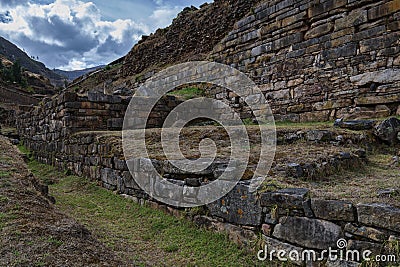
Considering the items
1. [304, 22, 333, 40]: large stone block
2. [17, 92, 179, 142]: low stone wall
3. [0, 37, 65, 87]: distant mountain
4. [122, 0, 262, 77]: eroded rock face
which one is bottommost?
[17, 92, 179, 142]: low stone wall

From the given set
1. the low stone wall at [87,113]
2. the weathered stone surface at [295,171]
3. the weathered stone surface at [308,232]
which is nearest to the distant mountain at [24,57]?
the low stone wall at [87,113]

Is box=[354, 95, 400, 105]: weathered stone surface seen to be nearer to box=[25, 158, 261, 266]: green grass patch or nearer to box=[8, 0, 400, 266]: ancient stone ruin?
box=[8, 0, 400, 266]: ancient stone ruin

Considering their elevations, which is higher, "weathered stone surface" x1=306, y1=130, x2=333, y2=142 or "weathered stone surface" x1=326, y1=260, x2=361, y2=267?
"weathered stone surface" x1=306, y1=130, x2=333, y2=142

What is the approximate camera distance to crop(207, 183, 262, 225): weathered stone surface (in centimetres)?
301

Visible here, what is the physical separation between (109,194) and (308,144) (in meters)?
3.60

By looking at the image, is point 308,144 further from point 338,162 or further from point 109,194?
point 109,194

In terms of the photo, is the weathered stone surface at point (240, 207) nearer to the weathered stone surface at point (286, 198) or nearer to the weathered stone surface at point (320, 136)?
the weathered stone surface at point (286, 198)

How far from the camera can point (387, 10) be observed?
6.04 meters

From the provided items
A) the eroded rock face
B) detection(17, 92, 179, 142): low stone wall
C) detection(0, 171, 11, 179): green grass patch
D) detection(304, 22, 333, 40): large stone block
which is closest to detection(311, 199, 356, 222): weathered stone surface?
detection(0, 171, 11, 179): green grass patch

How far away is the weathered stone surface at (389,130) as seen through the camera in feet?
15.9

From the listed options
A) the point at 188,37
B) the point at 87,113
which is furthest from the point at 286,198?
the point at 188,37

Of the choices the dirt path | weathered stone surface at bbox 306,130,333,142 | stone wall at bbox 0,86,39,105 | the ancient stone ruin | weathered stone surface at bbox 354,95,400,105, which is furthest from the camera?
stone wall at bbox 0,86,39,105
